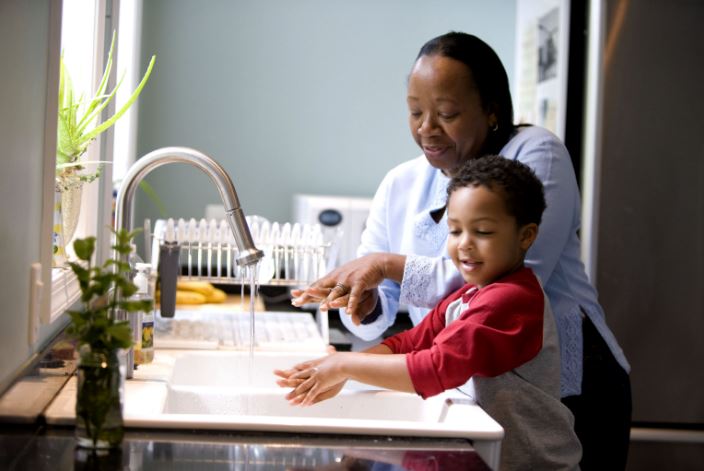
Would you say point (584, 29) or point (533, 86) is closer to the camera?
point (584, 29)

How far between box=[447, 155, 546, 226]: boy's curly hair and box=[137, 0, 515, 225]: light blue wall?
8.18 ft

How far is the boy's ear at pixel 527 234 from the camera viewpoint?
143cm

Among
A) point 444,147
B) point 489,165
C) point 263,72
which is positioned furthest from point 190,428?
point 263,72

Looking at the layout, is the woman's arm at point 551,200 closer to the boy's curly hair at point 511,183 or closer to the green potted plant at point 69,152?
the boy's curly hair at point 511,183

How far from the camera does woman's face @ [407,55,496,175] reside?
5.34 ft

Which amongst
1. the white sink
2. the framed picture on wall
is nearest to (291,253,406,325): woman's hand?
the white sink

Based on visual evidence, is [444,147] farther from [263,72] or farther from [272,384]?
[263,72]

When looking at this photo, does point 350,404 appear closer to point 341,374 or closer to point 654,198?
point 341,374

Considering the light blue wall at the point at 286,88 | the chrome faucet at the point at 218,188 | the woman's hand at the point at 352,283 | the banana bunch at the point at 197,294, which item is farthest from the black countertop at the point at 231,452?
the light blue wall at the point at 286,88

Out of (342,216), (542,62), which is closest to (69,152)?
(342,216)

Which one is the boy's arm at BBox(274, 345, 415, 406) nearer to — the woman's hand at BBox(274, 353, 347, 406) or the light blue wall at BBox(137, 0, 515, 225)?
the woman's hand at BBox(274, 353, 347, 406)

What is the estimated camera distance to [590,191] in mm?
2945

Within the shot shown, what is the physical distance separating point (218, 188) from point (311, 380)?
312 mm

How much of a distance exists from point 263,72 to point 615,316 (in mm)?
1798
